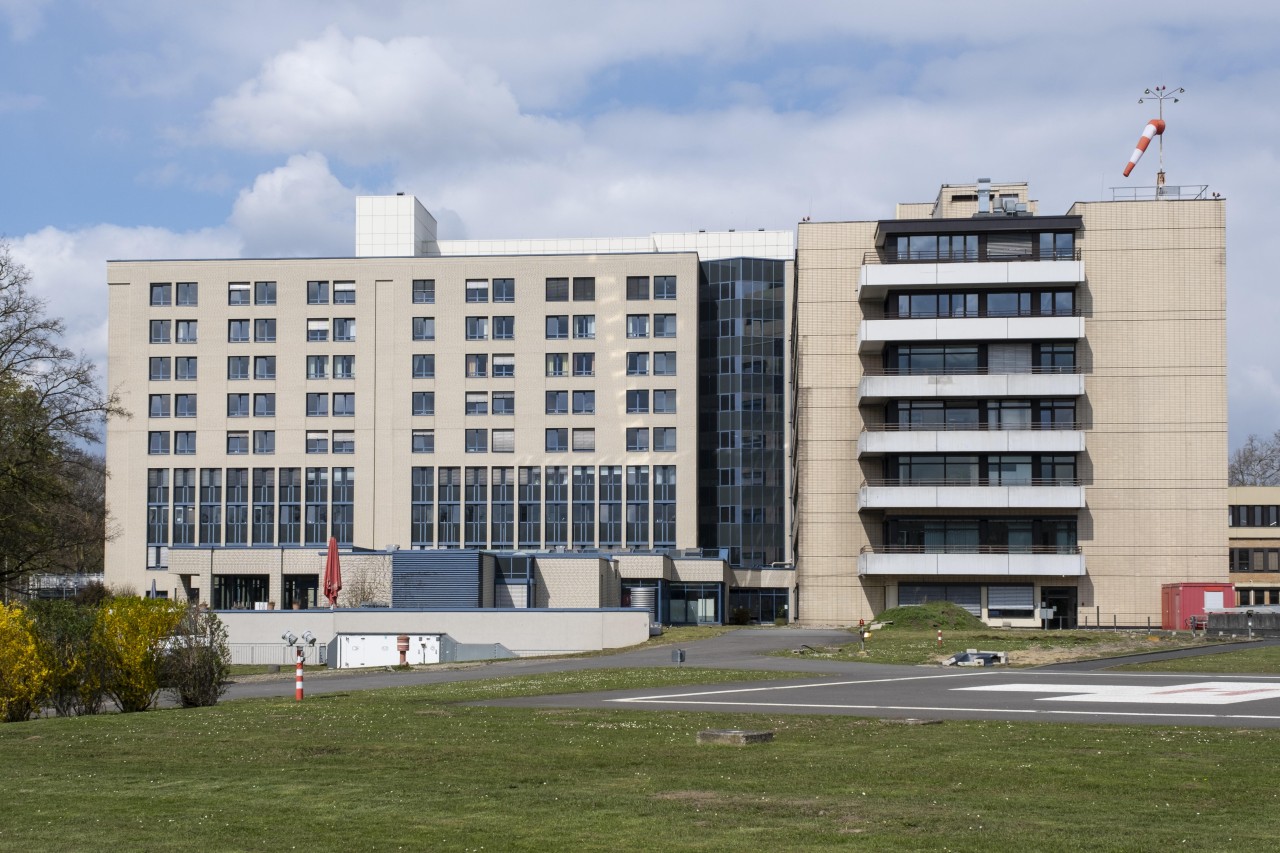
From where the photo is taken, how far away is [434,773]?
696 inches

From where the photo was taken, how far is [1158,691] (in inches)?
1182

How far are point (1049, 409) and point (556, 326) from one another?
38588 mm

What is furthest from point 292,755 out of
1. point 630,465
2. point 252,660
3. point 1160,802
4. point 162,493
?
point 162,493

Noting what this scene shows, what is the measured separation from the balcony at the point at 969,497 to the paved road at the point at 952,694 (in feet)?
112

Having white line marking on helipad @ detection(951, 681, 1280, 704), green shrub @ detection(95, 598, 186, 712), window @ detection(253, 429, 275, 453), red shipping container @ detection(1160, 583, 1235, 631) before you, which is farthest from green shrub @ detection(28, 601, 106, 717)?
window @ detection(253, 429, 275, 453)

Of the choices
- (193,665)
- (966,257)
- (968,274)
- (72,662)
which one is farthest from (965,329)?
(72,662)

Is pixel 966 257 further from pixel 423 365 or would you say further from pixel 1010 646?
pixel 423 365

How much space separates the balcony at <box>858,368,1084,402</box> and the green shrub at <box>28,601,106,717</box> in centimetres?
5544

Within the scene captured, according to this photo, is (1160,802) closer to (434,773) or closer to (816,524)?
(434,773)

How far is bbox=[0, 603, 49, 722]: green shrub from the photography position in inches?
1158

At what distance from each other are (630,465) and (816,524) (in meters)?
24.2

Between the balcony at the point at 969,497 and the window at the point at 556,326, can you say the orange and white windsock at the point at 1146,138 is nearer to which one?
the balcony at the point at 969,497

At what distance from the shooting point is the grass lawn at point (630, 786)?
13.0 meters

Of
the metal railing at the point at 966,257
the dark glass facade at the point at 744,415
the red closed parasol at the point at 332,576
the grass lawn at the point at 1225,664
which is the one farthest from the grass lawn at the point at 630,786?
the dark glass facade at the point at 744,415
